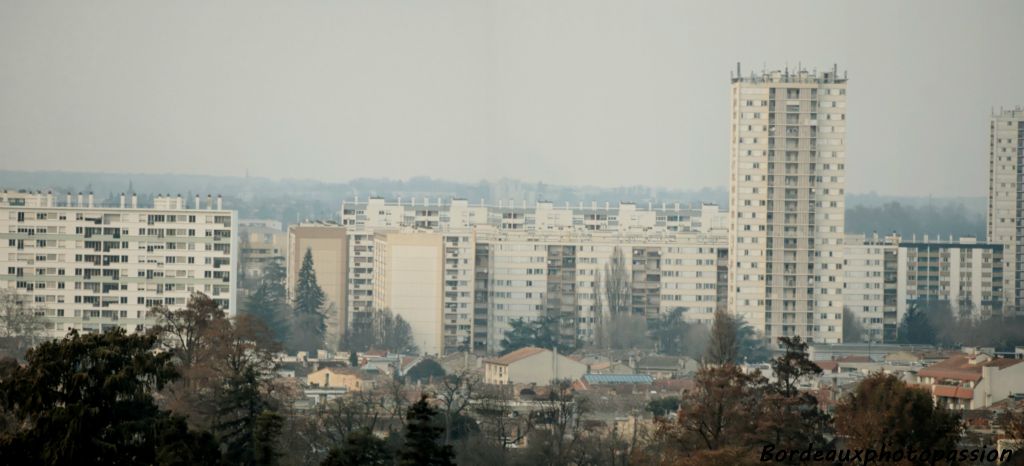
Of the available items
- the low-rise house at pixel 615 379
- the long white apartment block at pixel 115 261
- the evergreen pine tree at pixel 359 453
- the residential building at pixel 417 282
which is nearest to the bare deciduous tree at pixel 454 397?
the low-rise house at pixel 615 379

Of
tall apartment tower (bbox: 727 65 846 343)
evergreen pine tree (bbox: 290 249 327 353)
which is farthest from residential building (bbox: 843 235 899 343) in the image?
evergreen pine tree (bbox: 290 249 327 353)

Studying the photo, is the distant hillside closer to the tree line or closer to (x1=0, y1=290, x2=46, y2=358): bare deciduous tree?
(x1=0, y1=290, x2=46, y2=358): bare deciduous tree

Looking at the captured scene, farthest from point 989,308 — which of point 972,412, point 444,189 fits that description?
point 444,189

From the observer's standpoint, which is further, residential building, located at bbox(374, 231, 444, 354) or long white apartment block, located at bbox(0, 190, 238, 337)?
residential building, located at bbox(374, 231, 444, 354)

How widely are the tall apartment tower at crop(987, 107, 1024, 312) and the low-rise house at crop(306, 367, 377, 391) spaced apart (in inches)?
715

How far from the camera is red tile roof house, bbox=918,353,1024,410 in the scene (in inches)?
870

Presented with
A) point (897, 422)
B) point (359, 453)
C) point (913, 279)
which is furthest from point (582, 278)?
point (359, 453)

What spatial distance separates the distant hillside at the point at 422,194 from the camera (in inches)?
2032

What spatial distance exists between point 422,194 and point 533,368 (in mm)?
33906

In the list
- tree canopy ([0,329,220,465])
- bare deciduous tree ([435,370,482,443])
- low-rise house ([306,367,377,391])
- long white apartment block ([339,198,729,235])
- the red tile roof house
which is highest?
long white apartment block ([339,198,729,235])

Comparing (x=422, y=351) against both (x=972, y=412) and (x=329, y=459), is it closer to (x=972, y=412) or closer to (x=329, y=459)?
(x=972, y=412)

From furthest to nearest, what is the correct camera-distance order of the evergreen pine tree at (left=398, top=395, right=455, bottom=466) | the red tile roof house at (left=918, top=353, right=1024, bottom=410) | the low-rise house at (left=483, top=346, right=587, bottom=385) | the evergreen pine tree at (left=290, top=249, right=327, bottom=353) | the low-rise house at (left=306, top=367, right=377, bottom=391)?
the evergreen pine tree at (left=290, top=249, right=327, bottom=353) < the low-rise house at (left=483, top=346, right=587, bottom=385) < the low-rise house at (left=306, top=367, right=377, bottom=391) < the red tile roof house at (left=918, top=353, right=1024, bottom=410) < the evergreen pine tree at (left=398, top=395, right=455, bottom=466)

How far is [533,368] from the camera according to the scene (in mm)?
29328

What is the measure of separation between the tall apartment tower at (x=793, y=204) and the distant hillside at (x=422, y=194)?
10556 mm
